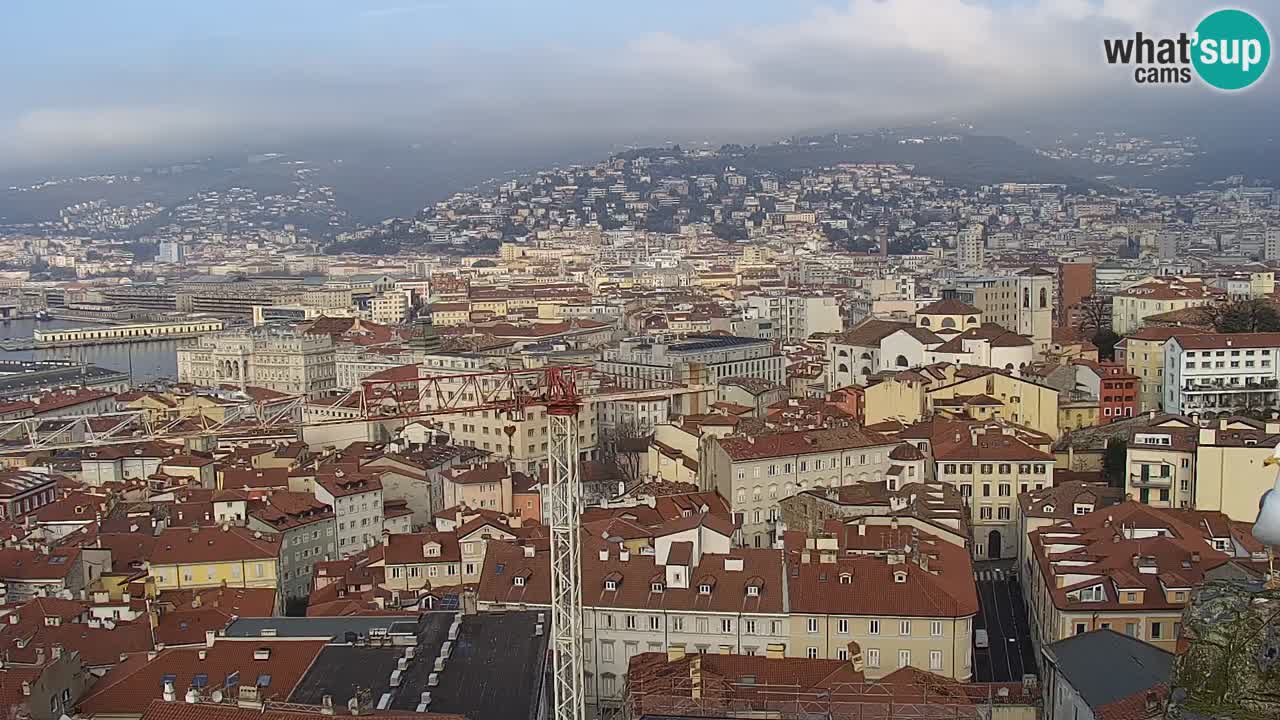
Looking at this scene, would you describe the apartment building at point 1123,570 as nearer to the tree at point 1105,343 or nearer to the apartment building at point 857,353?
the apartment building at point 857,353

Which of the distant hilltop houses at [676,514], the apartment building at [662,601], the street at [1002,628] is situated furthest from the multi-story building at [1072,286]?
the apartment building at [662,601]

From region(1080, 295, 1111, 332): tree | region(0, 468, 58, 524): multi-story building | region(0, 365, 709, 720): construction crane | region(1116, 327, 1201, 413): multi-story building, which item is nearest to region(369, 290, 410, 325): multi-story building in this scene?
region(0, 365, 709, 720): construction crane

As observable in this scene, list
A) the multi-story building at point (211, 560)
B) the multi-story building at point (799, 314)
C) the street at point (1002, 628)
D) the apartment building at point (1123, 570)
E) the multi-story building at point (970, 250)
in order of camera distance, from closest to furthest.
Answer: the apartment building at point (1123, 570) < the street at point (1002, 628) < the multi-story building at point (211, 560) < the multi-story building at point (799, 314) < the multi-story building at point (970, 250)

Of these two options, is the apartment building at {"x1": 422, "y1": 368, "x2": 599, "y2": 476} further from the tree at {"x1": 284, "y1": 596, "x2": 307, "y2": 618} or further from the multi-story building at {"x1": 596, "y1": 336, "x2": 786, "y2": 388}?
the tree at {"x1": 284, "y1": 596, "x2": 307, "y2": 618}

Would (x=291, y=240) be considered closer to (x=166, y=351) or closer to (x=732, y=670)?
(x=166, y=351)

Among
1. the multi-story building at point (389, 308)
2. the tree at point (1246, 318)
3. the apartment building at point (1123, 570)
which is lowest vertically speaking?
the multi-story building at point (389, 308)
